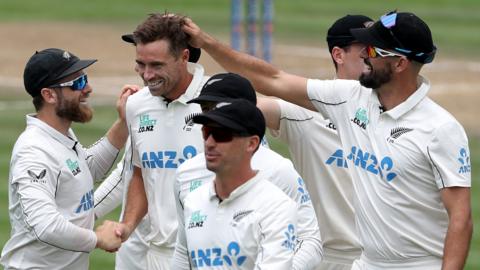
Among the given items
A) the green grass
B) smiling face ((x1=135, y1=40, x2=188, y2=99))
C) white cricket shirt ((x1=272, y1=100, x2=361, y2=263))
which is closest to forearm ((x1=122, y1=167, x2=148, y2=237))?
smiling face ((x1=135, y1=40, x2=188, y2=99))

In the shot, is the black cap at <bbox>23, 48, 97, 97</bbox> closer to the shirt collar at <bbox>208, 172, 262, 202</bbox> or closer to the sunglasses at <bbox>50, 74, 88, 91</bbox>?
the sunglasses at <bbox>50, 74, 88, 91</bbox>

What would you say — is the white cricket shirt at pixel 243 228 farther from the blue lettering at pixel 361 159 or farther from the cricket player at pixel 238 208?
the blue lettering at pixel 361 159

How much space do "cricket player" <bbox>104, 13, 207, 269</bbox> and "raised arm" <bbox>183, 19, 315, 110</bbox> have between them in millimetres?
104

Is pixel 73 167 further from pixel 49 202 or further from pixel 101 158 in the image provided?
pixel 101 158

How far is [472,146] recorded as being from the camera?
62.7 ft

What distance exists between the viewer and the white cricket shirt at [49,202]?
8.32 m

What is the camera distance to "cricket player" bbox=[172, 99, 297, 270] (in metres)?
6.90

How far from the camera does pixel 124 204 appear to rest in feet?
30.7

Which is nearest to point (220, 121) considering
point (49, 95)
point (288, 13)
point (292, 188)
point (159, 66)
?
point (292, 188)

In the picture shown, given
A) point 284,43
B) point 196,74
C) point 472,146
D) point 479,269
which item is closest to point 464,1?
point 284,43

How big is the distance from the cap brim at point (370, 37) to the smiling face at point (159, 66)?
1.14 m

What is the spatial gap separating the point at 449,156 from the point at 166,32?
195 centimetres

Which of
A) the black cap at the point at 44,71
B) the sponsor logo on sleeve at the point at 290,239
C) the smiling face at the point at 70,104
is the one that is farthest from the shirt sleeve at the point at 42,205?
the sponsor logo on sleeve at the point at 290,239

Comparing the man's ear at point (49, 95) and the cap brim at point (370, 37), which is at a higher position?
the cap brim at point (370, 37)
